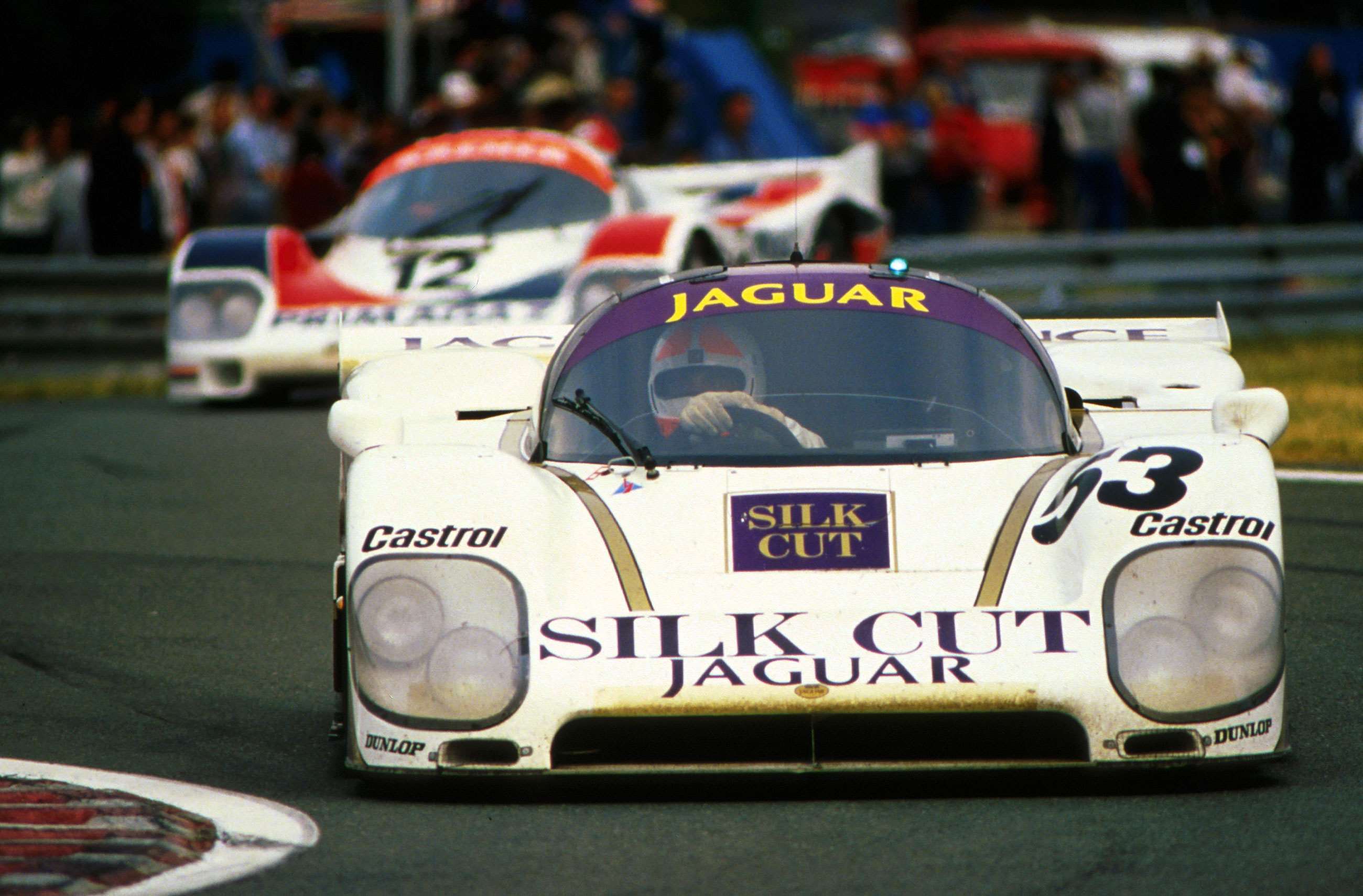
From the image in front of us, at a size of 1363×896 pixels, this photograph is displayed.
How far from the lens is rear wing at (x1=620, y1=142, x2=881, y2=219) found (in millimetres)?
14234

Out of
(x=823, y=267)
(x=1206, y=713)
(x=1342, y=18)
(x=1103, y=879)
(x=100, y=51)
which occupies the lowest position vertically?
(x=1103, y=879)

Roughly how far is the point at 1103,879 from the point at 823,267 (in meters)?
2.43

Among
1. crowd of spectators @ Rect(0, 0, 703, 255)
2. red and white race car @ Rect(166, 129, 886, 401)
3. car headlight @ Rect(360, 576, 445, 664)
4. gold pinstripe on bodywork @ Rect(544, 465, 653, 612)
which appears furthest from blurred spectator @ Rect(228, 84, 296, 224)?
car headlight @ Rect(360, 576, 445, 664)

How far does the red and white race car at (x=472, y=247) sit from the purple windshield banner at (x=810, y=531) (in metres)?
6.73

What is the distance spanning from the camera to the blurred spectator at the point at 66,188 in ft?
51.3

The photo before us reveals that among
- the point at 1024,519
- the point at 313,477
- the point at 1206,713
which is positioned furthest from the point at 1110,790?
the point at 313,477

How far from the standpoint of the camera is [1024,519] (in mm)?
4914

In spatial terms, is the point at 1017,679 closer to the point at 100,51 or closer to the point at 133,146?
the point at 133,146

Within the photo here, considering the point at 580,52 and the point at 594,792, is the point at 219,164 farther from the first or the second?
the point at 594,792

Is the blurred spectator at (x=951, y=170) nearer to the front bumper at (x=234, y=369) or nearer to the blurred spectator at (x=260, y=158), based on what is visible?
the blurred spectator at (x=260, y=158)

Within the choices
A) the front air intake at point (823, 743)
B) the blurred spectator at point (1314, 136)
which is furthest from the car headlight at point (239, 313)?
the blurred spectator at point (1314, 136)

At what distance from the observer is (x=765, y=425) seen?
5422 millimetres

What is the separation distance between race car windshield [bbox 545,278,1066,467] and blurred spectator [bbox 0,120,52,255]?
1079 centimetres

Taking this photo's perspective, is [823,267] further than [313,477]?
No
